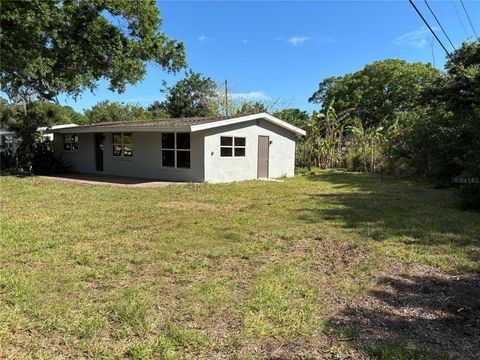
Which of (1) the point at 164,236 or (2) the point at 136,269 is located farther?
(1) the point at 164,236

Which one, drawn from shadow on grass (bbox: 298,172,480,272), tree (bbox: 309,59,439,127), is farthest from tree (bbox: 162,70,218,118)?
shadow on grass (bbox: 298,172,480,272)

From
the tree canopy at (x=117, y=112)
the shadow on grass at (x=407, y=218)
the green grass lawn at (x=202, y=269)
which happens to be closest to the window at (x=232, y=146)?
the shadow on grass at (x=407, y=218)

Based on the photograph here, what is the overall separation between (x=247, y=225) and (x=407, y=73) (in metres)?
43.2

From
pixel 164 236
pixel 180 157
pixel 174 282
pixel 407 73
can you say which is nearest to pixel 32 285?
pixel 174 282

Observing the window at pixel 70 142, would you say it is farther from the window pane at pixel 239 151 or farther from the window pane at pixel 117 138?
the window pane at pixel 239 151

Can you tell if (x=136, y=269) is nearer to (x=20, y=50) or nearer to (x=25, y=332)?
(x=25, y=332)

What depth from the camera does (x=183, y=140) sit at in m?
15.0

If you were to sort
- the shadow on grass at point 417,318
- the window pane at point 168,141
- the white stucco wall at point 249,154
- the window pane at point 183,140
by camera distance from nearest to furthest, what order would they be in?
the shadow on grass at point 417,318 < the white stucco wall at point 249,154 < the window pane at point 183,140 < the window pane at point 168,141

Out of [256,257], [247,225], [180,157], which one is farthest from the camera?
[180,157]

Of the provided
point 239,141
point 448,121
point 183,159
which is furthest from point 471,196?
point 183,159

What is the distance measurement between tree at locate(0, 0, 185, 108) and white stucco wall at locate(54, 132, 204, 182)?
103 inches

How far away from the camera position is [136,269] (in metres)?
4.73

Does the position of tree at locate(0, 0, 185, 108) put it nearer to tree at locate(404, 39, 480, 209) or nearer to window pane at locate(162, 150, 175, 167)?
window pane at locate(162, 150, 175, 167)

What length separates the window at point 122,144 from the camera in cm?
1695
